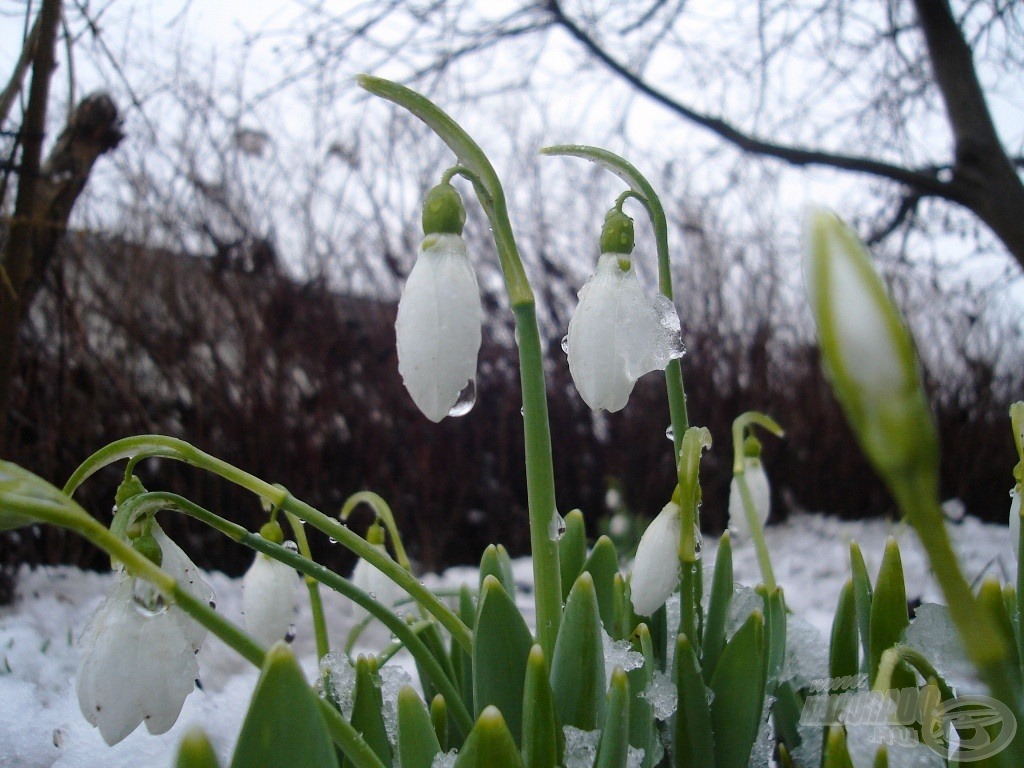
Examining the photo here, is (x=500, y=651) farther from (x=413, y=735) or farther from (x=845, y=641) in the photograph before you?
(x=845, y=641)

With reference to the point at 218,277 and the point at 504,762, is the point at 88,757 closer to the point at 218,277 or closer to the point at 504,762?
the point at 504,762

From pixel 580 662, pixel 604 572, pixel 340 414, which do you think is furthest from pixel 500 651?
pixel 340 414

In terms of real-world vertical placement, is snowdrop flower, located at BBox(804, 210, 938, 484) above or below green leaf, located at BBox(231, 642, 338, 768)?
above

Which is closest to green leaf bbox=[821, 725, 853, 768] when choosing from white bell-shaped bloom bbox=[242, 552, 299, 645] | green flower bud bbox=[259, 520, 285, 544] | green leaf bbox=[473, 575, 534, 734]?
green leaf bbox=[473, 575, 534, 734]

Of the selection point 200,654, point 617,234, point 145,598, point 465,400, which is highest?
point 617,234

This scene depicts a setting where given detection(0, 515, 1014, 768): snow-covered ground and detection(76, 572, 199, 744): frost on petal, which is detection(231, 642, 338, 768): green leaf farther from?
detection(0, 515, 1014, 768): snow-covered ground

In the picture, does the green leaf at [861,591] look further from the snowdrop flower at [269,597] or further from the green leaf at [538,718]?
the snowdrop flower at [269,597]

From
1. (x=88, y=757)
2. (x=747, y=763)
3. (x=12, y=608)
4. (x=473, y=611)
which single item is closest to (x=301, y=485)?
(x=12, y=608)
